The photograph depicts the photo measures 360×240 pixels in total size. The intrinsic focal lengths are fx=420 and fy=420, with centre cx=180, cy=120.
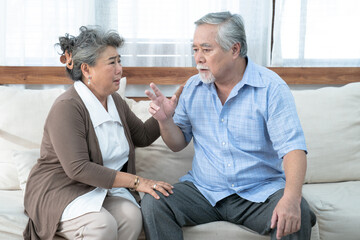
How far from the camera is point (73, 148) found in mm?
1644

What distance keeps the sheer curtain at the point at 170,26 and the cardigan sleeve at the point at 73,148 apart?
0.97 m

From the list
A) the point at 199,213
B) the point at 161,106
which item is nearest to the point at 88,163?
the point at 161,106

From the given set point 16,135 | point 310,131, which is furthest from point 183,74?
point 16,135

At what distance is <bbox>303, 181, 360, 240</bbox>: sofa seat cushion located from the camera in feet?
5.88

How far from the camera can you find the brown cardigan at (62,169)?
1.65 m

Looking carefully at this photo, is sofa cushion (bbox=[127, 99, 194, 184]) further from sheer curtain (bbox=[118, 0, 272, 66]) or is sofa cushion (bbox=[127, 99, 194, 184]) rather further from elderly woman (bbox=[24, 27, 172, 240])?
sheer curtain (bbox=[118, 0, 272, 66])

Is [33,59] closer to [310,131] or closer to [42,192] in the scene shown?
[42,192]

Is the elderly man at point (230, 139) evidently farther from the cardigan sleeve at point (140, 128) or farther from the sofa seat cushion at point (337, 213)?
the sofa seat cushion at point (337, 213)

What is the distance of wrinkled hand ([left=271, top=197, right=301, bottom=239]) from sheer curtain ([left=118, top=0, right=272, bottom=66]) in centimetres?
128

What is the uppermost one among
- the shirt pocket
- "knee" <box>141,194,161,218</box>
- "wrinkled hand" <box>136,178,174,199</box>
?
the shirt pocket

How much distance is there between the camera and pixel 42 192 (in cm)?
172

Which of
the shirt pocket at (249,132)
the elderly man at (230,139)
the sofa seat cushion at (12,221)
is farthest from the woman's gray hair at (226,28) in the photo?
the sofa seat cushion at (12,221)

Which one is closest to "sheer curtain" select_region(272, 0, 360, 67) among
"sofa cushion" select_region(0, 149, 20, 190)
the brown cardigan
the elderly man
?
the elderly man

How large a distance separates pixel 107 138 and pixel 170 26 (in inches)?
40.6
